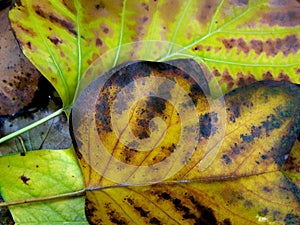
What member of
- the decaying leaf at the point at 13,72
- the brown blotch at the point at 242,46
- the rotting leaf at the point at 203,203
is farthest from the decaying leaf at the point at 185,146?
the decaying leaf at the point at 13,72

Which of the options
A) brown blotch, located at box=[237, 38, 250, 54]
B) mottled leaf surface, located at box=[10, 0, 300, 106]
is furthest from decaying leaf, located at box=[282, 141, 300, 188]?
brown blotch, located at box=[237, 38, 250, 54]

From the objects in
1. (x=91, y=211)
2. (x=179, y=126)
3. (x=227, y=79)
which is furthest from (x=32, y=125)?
(x=227, y=79)

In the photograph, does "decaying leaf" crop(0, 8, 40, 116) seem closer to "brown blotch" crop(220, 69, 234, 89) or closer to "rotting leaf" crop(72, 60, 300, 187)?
"rotting leaf" crop(72, 60, 300, 187)

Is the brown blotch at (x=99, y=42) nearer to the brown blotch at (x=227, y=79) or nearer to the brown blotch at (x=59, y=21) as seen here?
the brown blotch at (x=59, y=21)

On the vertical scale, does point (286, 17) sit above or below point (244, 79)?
above

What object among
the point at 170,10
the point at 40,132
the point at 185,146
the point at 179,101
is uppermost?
the point at 170,10

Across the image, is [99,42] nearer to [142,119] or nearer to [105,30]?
[105,30]

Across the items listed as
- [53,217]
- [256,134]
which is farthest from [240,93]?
[53,217]

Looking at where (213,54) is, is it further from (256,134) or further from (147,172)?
(147,172)
